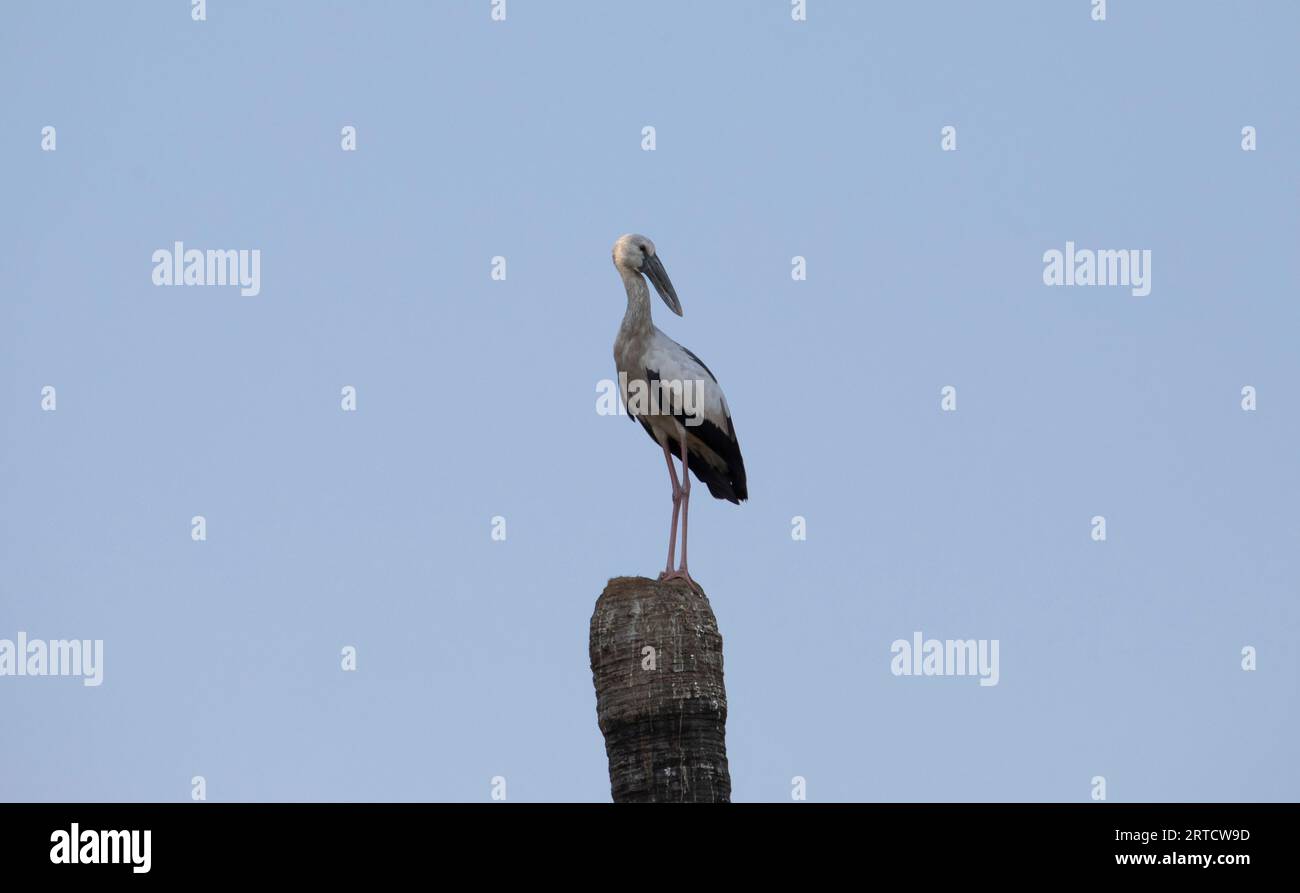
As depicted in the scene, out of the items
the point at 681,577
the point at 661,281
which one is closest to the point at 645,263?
the point at 661,281

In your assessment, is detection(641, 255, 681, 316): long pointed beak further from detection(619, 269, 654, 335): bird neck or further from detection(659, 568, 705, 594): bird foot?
detection(659, 568, 705, 594): bird foot

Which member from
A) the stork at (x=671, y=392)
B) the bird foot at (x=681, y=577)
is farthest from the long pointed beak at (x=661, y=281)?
the bird foot at (x=681, y=577)

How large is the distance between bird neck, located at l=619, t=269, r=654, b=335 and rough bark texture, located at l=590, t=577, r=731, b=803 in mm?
4463

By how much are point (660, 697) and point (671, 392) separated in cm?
478

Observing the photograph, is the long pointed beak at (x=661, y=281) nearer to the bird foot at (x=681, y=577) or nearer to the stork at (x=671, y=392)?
the stork at (x=671, y=392)

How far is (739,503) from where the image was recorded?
24.0m

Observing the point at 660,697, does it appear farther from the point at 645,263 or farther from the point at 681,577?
the point at 645,263

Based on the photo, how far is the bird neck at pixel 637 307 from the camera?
23781 mm

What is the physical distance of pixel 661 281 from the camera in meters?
24.1

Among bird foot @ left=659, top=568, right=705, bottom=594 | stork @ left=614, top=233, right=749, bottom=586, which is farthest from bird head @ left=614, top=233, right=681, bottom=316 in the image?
bird foot @ left=659, top=568, right=705, bottom=594

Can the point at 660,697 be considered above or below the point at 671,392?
below
